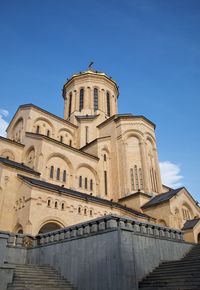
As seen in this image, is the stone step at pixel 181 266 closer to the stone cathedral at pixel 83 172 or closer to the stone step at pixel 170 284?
the stone step at pixel 170 284

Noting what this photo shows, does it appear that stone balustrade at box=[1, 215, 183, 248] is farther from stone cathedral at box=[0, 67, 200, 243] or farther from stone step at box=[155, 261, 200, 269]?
stone cathedral at box=[0, 67, 200, 243]

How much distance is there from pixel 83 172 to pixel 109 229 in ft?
61.6

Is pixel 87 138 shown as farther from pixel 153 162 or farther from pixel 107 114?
pixel 153 162

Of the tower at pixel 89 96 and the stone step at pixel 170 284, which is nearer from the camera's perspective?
the stone step at pixel 170 284

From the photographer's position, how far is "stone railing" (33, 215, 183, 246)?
8672mm

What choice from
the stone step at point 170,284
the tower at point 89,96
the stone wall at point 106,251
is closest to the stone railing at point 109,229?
the stone wall at point 106,251

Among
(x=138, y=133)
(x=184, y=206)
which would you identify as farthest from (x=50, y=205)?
(x=138, y=133)

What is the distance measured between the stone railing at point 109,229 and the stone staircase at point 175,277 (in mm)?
1339

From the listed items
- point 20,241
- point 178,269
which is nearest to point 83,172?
point 20,241

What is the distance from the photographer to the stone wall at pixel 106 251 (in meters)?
7.80

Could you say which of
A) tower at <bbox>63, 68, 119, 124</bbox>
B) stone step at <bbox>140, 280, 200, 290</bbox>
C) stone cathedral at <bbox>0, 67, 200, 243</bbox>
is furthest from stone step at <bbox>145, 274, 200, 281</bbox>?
tower at <bbox>63, 68, 119, 124</bbox>

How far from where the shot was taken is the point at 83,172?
2703cm

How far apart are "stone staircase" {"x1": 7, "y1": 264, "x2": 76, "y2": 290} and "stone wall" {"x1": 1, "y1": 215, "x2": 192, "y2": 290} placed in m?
0.30

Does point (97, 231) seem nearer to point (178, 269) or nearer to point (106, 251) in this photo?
point (106, 251)
